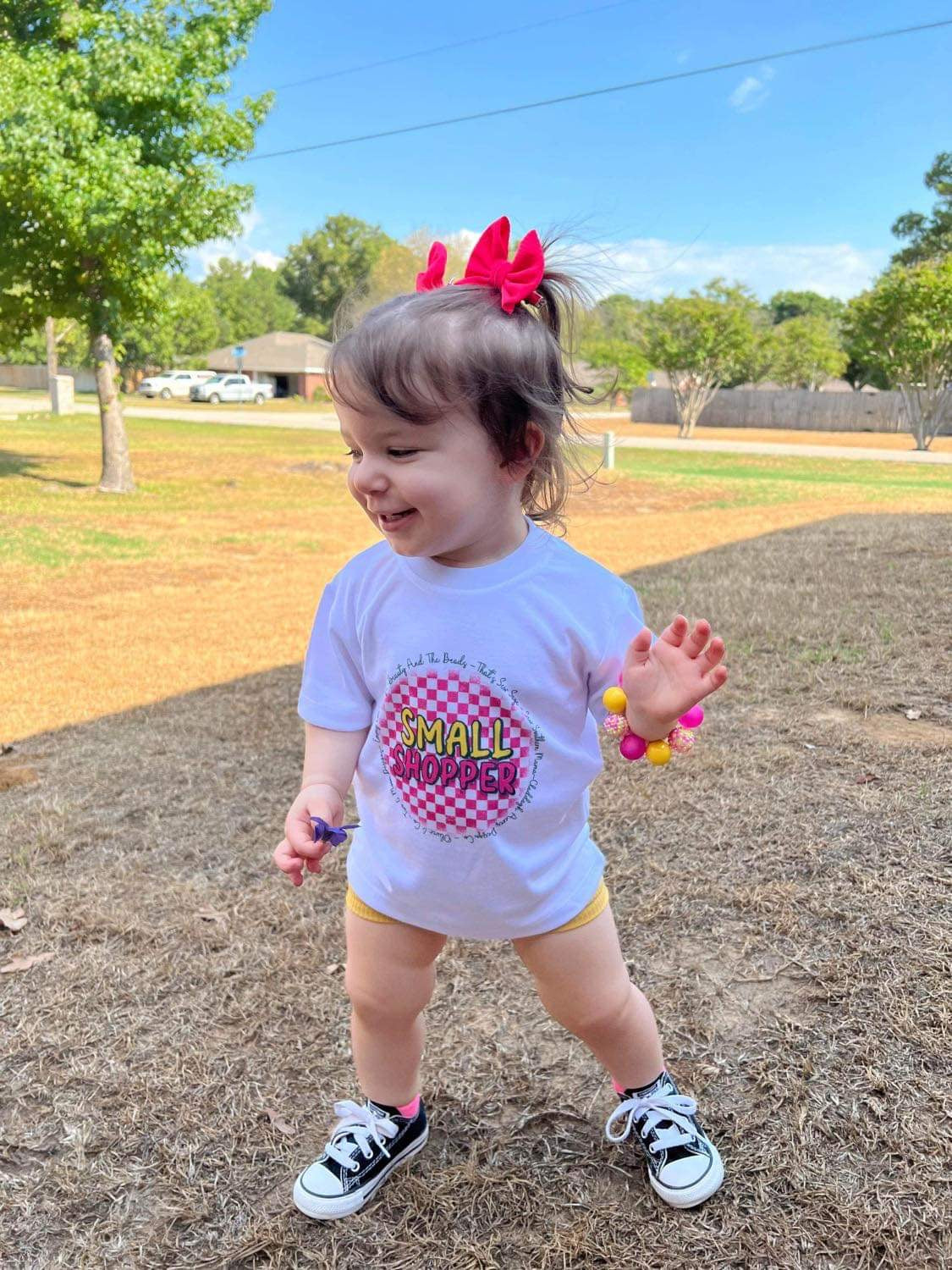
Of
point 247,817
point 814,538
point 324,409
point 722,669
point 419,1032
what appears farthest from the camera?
point 324,409

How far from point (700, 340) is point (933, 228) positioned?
56.1ft

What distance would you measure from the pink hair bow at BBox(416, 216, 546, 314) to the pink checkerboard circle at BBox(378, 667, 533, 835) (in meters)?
0.56

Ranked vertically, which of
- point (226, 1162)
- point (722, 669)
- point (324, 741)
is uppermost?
point (722, 669)

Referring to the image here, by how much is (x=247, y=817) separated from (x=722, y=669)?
7.30 feet

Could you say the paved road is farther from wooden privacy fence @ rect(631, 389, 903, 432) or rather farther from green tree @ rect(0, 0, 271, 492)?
green tree @ rect(0, 0, 271, 492)

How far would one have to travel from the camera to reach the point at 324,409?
44844 millimetres

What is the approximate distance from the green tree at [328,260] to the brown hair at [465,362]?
74564mm

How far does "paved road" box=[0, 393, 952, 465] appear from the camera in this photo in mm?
21969

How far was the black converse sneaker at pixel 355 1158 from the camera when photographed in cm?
169

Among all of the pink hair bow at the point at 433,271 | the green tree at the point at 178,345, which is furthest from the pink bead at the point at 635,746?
the green tree at the point at 178,345

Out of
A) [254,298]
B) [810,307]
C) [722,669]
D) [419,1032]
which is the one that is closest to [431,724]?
[722,669]

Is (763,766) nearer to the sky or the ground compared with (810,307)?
nearer to the ground

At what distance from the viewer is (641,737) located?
149 cm

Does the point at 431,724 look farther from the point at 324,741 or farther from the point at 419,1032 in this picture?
the point at 419,1032
